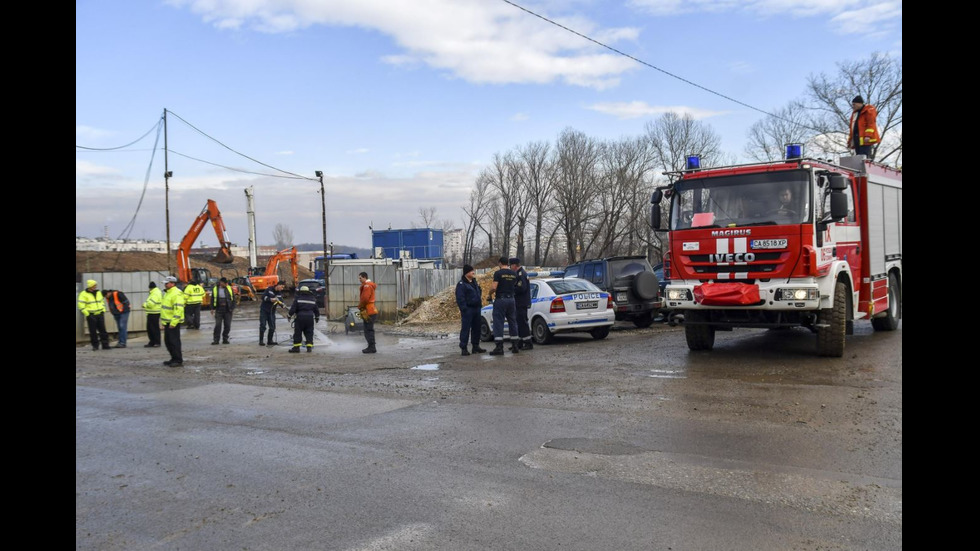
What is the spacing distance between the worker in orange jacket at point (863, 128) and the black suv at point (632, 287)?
18.4 ft

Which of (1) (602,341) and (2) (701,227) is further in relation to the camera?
(1) (602,341)

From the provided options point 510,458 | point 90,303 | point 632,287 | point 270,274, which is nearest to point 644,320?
point 632,287

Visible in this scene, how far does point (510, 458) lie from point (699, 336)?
296 inches

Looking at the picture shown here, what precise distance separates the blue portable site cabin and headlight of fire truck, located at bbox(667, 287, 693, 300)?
39984 mm

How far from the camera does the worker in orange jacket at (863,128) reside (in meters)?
13.8

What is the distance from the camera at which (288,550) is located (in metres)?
4.50

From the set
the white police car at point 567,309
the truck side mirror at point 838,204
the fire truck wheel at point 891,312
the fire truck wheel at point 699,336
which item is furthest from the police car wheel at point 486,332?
the truck side mirror at point 838,204

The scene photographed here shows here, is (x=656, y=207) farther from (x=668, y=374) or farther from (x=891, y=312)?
(x=891, y=312)
